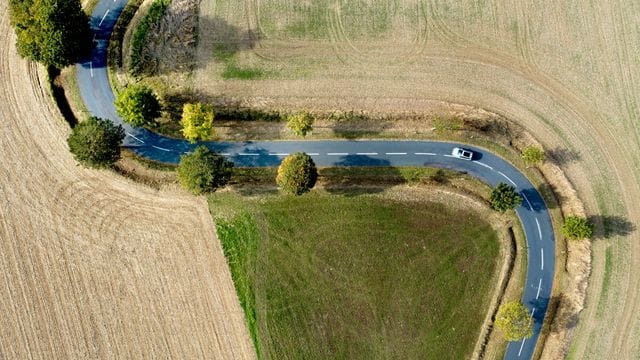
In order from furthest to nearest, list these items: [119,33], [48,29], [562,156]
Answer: [119,33], [562,156], [48,29]

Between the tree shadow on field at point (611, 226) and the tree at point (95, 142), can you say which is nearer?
the tree at point (95, 142)

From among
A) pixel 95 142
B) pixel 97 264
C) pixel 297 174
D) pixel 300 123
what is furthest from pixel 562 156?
pixel 97 264

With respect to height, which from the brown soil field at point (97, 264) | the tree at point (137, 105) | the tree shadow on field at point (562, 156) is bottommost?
the brown soil field at point (97, 264)

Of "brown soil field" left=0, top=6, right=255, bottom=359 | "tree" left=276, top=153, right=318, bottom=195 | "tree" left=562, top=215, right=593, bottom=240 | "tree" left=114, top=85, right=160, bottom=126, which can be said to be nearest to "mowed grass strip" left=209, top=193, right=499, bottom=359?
"brown soil field" left=0, top=6, right=255, bottom=359

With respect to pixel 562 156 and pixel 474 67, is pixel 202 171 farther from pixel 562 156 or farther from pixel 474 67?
pixel 562 156

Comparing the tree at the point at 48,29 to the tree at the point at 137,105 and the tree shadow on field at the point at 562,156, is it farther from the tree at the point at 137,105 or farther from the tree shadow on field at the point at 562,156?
the tree shadow on field at the point at 562,156

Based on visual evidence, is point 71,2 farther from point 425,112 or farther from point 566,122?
point 566,122

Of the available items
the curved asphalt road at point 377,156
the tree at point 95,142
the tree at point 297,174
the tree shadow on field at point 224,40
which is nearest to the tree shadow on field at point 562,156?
the curved asphalt road at point 377,156
